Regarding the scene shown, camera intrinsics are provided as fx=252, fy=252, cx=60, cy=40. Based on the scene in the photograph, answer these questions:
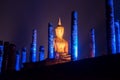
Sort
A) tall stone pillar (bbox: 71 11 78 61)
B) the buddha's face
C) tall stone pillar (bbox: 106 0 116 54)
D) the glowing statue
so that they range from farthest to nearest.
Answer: the buddha's face → the glowing statue → tall stone pillar (bbox: 71 11 78 61) → tall stone pillar (bbox: 106 0 116 54)

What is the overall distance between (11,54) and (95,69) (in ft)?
40.3

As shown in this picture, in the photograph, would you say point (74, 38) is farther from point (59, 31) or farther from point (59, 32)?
point (59, 31)

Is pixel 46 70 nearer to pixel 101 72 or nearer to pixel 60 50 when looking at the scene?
pixel 101 72

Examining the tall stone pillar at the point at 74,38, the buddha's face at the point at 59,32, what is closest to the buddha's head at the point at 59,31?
the buddha's face at the point at 59,32

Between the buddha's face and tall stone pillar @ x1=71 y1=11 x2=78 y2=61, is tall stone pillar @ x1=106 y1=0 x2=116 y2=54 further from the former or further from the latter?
the buddha's face

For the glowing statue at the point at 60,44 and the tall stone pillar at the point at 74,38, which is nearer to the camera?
the tall stone pillar at the point at 74,38

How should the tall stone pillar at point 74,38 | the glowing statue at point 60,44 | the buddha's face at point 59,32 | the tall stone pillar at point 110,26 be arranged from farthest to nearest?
the buddha's face at point 59,32 < the glowing statue at point 60,44 < the tall stone pillar at point 74,38 < the tall stone pillar at point 110,26

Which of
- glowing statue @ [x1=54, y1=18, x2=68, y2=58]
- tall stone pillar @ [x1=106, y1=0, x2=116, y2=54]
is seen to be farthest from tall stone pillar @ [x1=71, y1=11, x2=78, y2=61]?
glowing statue @ [x1=54, y1=18, x2=68, y2=58]

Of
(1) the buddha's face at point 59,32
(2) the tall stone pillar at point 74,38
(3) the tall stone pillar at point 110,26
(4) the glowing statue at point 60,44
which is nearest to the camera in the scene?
(3) the tall stone pillar at point 110,26

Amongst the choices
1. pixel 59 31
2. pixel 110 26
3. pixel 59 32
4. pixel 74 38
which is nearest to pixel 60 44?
pixel 59 32

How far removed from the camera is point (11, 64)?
19.8m

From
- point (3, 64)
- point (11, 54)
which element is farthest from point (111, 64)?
point (3, 64)

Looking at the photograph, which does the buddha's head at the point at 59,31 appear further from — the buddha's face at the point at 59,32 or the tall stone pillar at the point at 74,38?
the tall stone pillar at the point at 74,38

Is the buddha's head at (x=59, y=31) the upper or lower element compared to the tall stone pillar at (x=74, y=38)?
upper
